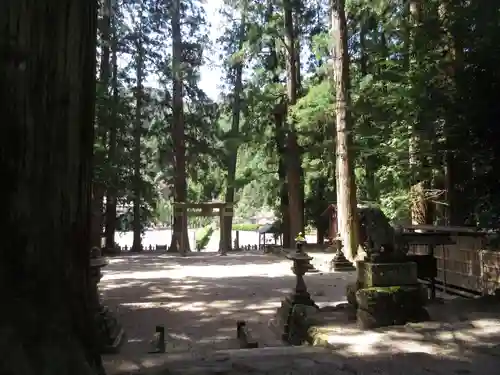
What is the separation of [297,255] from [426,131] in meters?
3.06

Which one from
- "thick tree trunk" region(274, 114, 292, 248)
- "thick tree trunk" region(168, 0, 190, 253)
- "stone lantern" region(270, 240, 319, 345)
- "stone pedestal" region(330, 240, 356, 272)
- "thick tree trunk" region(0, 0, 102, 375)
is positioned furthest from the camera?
"thick tree trunk" region(168, 0, 190, 253)

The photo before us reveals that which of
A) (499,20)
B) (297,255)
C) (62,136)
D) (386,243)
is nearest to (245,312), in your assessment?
(297,255)

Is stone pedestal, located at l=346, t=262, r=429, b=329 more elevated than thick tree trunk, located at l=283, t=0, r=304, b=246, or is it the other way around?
thick tree trunk, located at l=283, t=0, r=304, b=246

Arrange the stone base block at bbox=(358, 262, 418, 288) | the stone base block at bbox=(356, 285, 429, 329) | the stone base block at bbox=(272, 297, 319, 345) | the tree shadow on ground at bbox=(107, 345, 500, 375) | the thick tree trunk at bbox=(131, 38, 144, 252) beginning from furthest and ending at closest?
1. the thick tree trunk at bbox=(131, 38, 144, 252)
2. the stone base block at bbox=(272, 297, 319, 345)
3. the stone base block at bbox=(358, 262, 418, 288)
4. the stone base block at bbox=(356, 285, 429, 329)
5. the tree shadow on ground at bbox=(107, 345, 500, 375)

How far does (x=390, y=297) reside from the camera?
5324 mm

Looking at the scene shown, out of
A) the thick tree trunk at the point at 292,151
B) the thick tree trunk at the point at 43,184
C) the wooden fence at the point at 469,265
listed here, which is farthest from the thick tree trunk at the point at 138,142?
the thick tree trunk at the point at 43,184

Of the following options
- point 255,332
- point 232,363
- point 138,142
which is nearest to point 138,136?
point 138,142

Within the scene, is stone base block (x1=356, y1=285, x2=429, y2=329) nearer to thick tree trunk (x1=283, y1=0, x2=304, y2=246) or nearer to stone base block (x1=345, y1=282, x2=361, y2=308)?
stone base block (x1=345, y1=282, x2=361, y2=308)

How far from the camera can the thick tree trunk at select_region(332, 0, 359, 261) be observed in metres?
13.9

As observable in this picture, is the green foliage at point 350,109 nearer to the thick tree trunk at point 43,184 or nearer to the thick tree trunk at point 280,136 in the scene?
the thick tree trunk at point 280,136

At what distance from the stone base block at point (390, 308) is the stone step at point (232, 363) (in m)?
1.22

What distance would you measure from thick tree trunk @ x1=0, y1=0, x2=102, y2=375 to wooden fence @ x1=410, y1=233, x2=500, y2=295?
681 cm

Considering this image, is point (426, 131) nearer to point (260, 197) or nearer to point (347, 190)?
point (347, 190)

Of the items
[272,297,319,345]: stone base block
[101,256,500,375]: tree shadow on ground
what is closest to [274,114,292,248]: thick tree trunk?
[101,256,500,375]: tree shadow on ground
